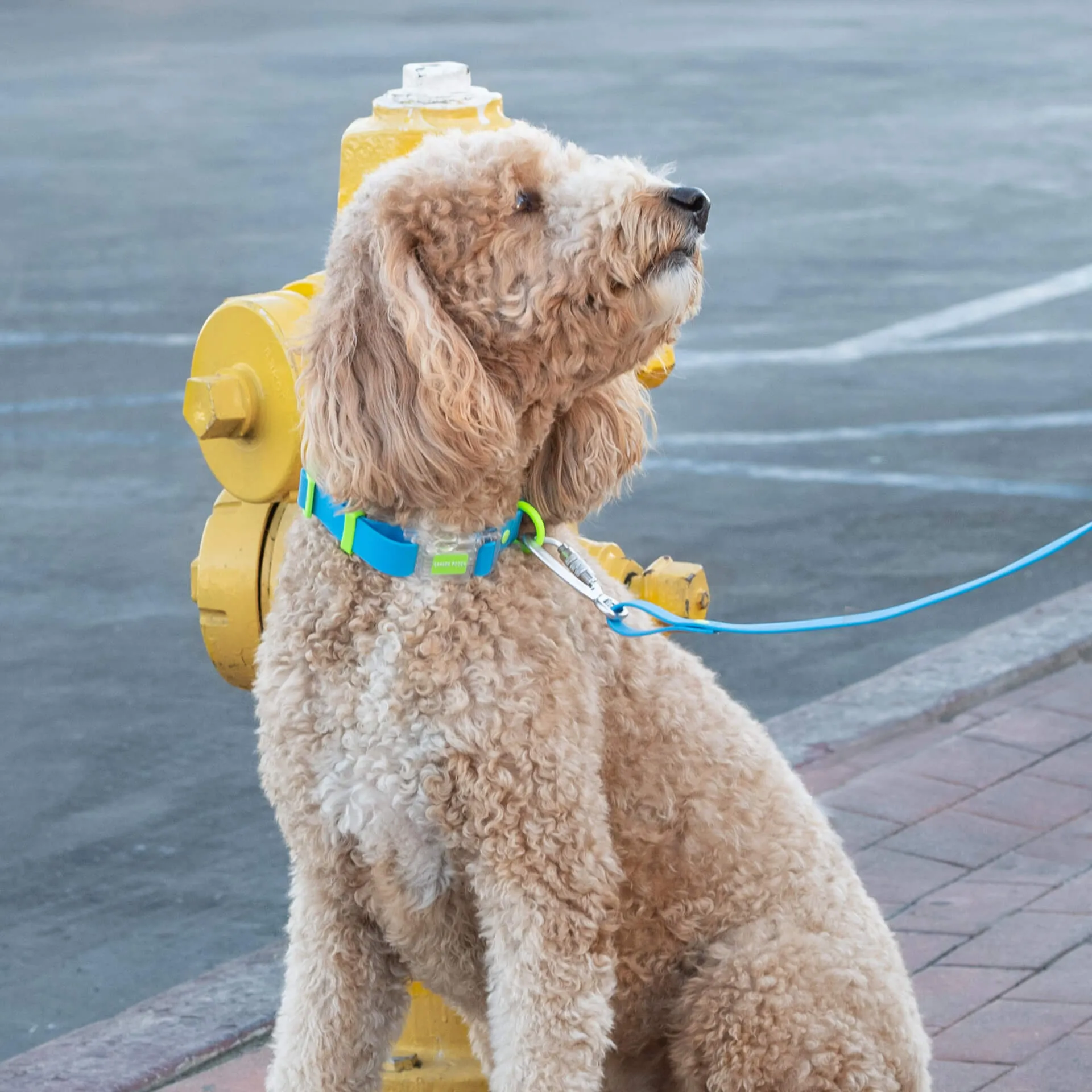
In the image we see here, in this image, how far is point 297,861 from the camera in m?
2.66

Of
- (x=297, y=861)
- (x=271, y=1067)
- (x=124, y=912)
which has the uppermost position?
(x=297, y=861)

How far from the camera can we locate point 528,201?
247 cm

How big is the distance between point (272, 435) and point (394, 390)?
60cm

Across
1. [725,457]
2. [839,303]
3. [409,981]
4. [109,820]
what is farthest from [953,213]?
[409,981]

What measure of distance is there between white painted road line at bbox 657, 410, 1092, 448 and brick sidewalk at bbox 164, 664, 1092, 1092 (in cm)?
244

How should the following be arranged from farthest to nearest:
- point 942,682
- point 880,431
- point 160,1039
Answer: point 880,431, point 942,682, point 160,1039

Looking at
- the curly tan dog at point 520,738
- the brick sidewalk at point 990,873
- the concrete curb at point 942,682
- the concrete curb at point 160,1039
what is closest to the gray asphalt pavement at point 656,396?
the concrete curb at point 160,1039

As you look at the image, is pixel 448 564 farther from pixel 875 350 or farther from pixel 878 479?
pixel 875 350

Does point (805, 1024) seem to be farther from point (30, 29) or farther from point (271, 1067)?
point (30, 29)

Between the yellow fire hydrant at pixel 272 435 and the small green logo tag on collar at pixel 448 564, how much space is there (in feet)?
1.26

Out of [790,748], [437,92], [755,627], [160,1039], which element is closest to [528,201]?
[437,92]

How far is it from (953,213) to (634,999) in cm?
922

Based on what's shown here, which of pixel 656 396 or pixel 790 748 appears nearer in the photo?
pixel 790 748

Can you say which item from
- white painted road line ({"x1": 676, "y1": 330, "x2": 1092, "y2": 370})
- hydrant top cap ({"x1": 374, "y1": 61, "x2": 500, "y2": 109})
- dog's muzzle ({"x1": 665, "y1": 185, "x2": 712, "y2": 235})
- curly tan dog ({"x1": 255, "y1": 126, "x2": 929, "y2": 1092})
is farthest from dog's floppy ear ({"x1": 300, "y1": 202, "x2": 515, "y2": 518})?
white painted road line ({"x1": 676, "y1": 330, "x2": 1092, "y2": 370})
